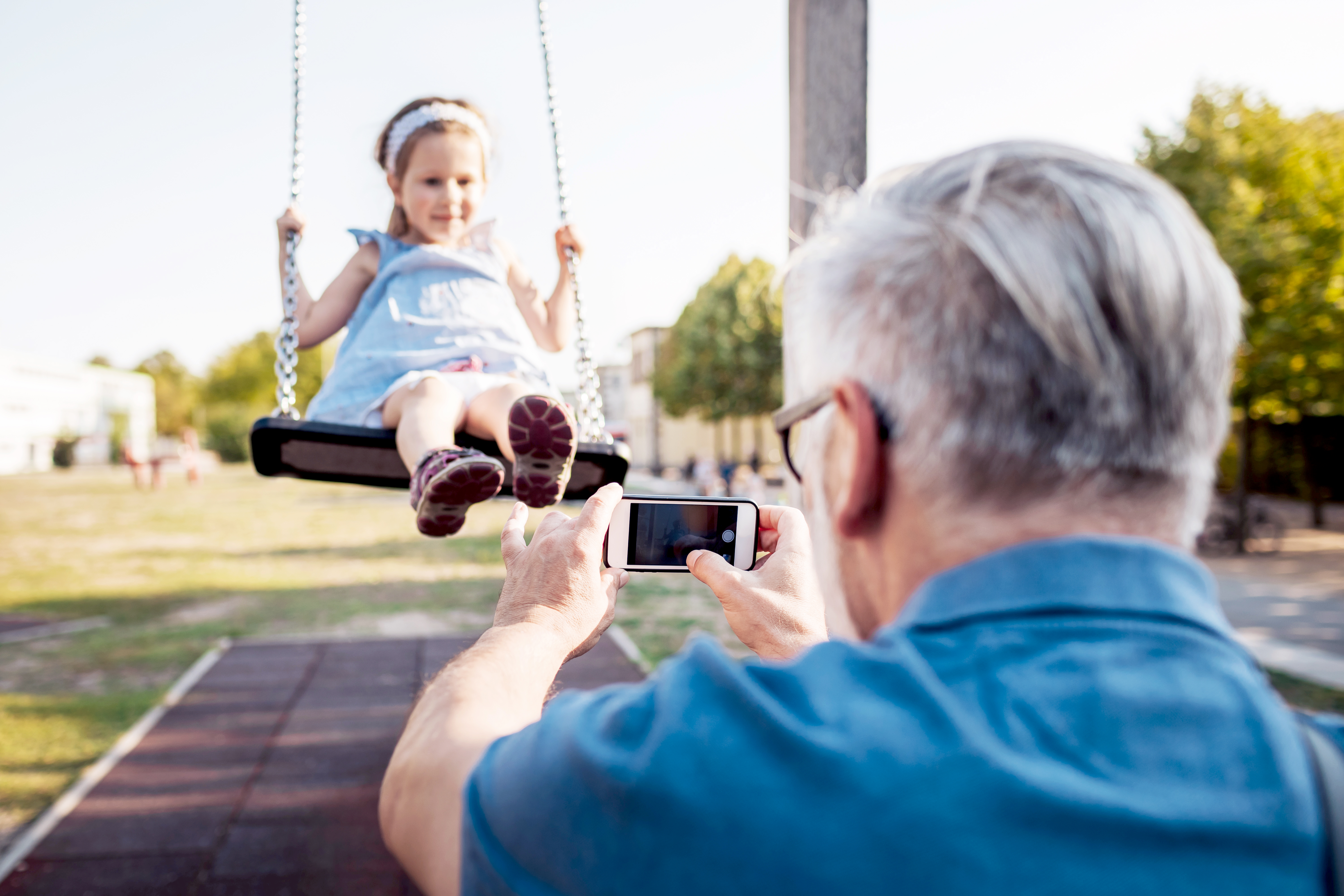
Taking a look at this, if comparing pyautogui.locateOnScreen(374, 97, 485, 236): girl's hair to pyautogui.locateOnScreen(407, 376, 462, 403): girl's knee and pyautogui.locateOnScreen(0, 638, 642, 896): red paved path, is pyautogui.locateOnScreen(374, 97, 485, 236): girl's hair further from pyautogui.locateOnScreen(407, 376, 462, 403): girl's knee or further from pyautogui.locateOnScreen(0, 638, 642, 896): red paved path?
pyautogui.locateOnScreen(0, 638, 642, 896): red paved path

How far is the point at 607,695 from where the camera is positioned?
2.91 feet

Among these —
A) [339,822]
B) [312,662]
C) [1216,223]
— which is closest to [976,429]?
[339,822]

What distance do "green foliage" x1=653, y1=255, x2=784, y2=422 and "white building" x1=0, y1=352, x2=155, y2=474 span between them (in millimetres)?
32397

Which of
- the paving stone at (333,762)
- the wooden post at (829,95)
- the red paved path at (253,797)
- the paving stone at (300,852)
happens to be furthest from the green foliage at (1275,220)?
the paving stone at (300,852)

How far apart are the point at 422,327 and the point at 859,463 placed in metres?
1.40

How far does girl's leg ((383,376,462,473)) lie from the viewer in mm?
1830

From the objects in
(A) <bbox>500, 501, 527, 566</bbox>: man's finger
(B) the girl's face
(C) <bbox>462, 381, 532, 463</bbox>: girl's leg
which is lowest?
(A) <bbox>500, 501, 527, 566</bbox>: man's finger

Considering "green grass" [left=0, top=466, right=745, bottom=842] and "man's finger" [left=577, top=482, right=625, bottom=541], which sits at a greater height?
"man's finger" [left=577, top=482, right=625, bottom=541]

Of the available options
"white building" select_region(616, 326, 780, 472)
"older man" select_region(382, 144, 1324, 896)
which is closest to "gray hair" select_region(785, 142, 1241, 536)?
"older man" select_region(382, 144, 1324, 896)

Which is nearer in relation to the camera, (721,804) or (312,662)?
(721,804)

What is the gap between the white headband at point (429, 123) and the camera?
80.4 inches

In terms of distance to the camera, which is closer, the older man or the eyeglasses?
the older man

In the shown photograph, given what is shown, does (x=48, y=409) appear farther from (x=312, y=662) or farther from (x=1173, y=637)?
(x=1173, y=637)

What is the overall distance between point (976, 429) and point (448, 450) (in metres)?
1.15
